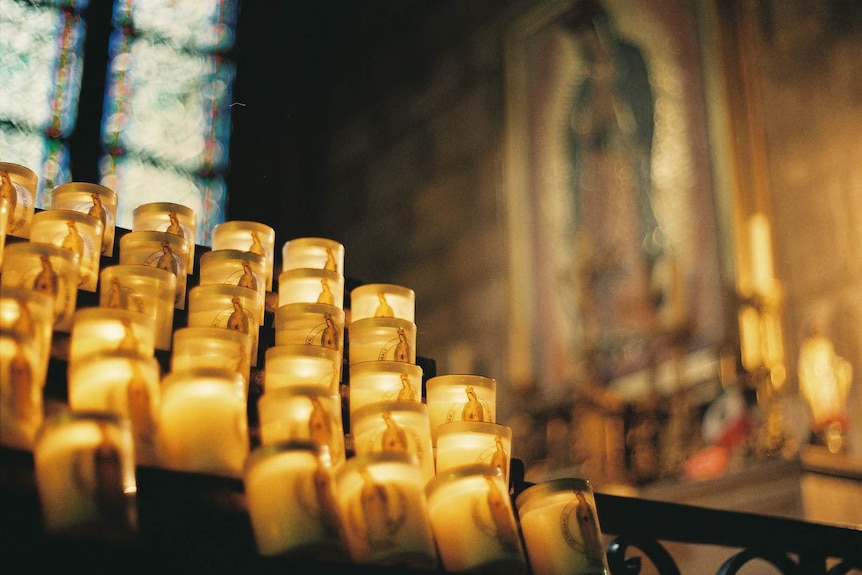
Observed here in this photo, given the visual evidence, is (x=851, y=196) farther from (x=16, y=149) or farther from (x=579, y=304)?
(x=16, y=149)

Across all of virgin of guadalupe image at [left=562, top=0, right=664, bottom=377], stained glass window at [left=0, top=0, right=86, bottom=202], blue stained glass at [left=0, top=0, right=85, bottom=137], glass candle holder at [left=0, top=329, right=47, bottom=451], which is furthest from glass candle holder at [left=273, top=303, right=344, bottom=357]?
blue stained glass at [left=0, top=0, right=85, bottom=137]

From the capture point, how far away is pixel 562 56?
16.0 ft

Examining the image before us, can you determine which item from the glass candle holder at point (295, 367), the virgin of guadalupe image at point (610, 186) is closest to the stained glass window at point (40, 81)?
the virgin of guadalupe image at point (610, 186)

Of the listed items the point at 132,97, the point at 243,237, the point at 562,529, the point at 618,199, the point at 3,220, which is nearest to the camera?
the point at 562,529

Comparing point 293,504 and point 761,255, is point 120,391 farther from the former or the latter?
point 761,255

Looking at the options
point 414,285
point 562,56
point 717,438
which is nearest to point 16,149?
point 414,285

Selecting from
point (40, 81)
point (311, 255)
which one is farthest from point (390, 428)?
point (40, 81)

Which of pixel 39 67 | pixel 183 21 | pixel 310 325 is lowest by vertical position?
pixel 310 325

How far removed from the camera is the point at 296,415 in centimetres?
88

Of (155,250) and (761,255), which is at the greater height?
(761,255)

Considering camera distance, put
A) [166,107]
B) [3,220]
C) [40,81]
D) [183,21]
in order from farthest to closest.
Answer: [183,21] < [166,107] < [40,81] < [3,220]

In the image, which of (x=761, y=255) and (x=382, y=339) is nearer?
(x=382, y=339)

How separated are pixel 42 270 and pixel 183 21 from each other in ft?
19.3

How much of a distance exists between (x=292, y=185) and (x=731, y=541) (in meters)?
5.75
